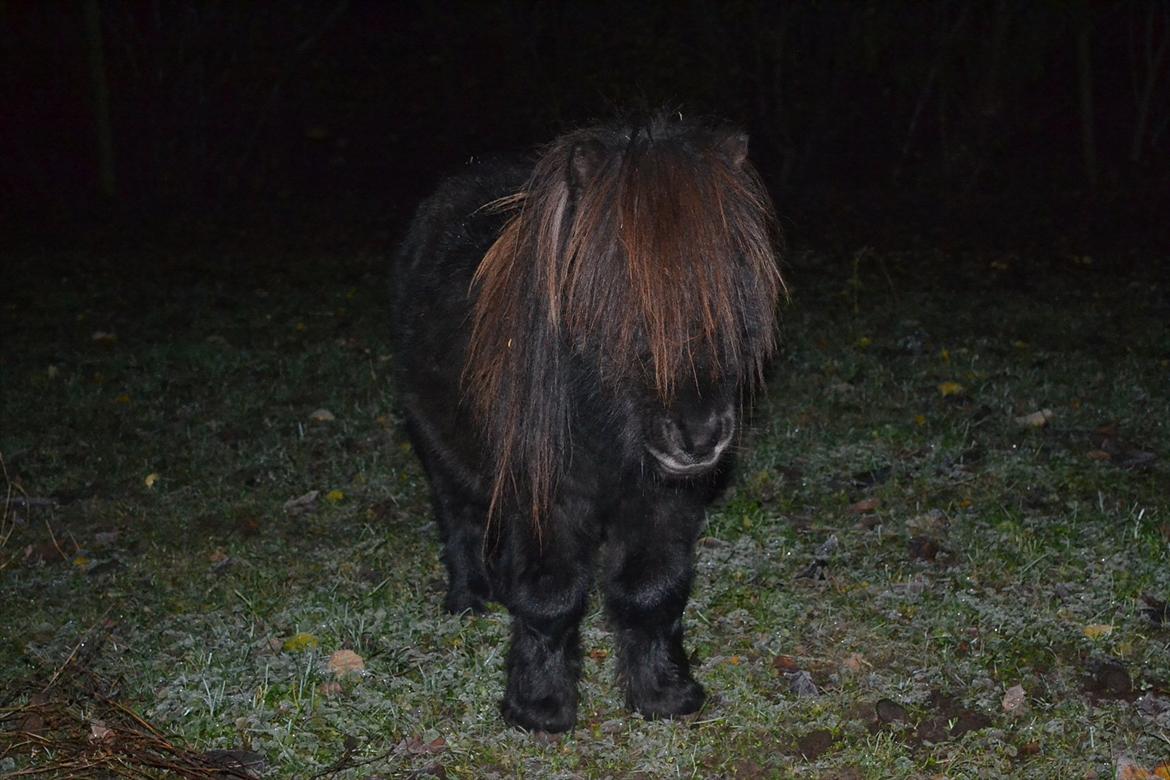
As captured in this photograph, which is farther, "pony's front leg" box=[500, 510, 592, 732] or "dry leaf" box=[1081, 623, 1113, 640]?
"dry leaf" box=[1081, 623, 1113, 640]

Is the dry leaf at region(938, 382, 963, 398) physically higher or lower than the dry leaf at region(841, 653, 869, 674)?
lower

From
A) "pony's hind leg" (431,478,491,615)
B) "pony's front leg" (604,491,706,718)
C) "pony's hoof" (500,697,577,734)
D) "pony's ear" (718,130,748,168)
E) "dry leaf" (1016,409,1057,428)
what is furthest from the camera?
"dry leaf" (1016,409,1057,428)

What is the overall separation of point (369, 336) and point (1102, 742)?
6608 mm

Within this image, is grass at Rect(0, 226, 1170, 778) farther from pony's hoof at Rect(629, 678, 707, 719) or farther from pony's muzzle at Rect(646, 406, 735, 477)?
pony's muzzle at Rect(646, 406, 735, 477)

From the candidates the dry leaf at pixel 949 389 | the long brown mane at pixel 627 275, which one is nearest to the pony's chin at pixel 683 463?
the long brown mane at pixel 627 275

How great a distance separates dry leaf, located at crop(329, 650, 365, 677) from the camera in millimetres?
4289

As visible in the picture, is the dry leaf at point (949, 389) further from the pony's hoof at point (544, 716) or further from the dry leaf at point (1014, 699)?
the pony's hoof at point (544, 716)

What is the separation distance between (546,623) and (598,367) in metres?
1.04

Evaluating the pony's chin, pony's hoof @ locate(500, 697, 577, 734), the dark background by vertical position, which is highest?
the pony's chin

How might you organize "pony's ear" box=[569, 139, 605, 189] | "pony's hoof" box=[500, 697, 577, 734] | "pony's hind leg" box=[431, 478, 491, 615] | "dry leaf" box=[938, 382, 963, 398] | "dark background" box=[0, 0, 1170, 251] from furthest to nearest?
"dark background" box=[0, 0, 1170, 251], "dry leaf" box=[938, 382, 963, 398], "pony's hind leg" box=[431, 478, 491, 615], "pony's hoof" box=[500, 697, 577, 734], "pony's ear" box=[569, 139, 605, 189]

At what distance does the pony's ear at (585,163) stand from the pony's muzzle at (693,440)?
2.30 feet

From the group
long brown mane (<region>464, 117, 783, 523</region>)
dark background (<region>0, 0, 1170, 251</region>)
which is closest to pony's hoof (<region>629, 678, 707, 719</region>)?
long brown mane (<region>464, 117, 783, 523</region>)

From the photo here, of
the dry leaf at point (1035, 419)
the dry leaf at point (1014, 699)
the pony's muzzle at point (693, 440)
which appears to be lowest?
the dry leaf at point (1035, 419)

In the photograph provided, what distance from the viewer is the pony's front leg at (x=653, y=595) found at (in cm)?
376
